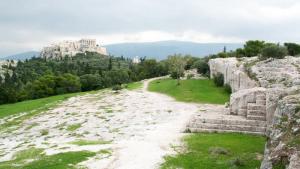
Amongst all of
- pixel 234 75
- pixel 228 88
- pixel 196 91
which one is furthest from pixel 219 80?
pixel 234 75

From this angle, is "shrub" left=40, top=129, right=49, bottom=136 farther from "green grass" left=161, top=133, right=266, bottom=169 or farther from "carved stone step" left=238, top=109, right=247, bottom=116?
"carved stone step" left=238, top=109, right=247, bottom=116

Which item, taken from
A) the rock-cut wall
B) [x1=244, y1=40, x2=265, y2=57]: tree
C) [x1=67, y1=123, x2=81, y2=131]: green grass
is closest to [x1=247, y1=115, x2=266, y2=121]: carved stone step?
the rock-cut wall

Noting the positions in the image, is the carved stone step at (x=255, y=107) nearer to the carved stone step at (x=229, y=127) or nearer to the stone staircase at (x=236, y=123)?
the stone staircase at (x=236, y=123)

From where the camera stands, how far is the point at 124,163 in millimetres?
25453

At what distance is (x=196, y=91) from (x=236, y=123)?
32.0 metres

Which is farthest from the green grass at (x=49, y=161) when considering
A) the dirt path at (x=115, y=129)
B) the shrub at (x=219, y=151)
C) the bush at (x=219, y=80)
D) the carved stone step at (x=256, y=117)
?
the bush at (x=219, y=80)

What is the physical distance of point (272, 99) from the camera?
30.8m

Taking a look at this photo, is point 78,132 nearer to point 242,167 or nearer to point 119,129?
point 119,129

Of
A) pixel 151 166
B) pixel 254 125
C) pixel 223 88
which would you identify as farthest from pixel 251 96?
pixel 223 88

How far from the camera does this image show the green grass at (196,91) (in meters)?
60.0

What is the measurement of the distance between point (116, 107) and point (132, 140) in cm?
2349

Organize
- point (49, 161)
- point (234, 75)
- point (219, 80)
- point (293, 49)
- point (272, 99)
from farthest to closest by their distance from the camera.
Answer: point (293, 49), point (219, 80), point (234, 75), point (272, 99), point (49, 161)

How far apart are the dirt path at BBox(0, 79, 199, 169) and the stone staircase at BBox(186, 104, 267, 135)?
1.89 meters

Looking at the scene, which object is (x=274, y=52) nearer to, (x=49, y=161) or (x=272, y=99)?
(x=272, y=99)
